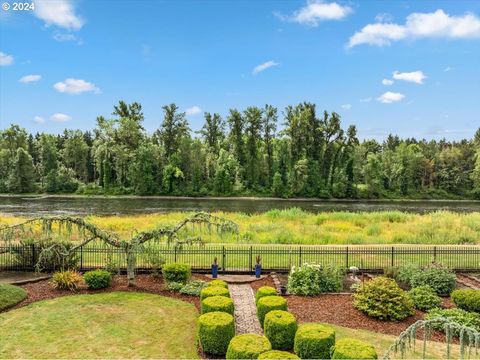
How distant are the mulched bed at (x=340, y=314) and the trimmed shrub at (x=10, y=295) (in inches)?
389

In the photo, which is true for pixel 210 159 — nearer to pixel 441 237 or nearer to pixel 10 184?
pixel 10 184

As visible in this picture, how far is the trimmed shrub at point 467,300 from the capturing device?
1380cm

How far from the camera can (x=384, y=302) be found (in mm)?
13734

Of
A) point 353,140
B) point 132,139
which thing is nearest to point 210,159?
point 132,139

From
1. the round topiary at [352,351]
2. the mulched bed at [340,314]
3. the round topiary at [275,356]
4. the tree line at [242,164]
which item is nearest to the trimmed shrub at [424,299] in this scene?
the mulched bed at [340,314]

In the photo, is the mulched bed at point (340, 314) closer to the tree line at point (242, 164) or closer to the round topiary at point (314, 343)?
the round topiary at point (314, 343)

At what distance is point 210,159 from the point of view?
90375 millimetres

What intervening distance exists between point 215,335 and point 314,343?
257cm

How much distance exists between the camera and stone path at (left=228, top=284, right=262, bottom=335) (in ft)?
41.5

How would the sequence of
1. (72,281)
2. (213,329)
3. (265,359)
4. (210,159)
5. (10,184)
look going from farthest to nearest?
(210,159), (10,184), (72,281), (213,329), (265,359)

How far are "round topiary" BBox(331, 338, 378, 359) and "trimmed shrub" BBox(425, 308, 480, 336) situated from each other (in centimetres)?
485

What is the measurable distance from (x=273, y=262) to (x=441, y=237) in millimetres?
14417

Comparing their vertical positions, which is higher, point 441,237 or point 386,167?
point 386,167

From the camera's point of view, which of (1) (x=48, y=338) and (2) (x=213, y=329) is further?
(1) (x=48, y=338)
